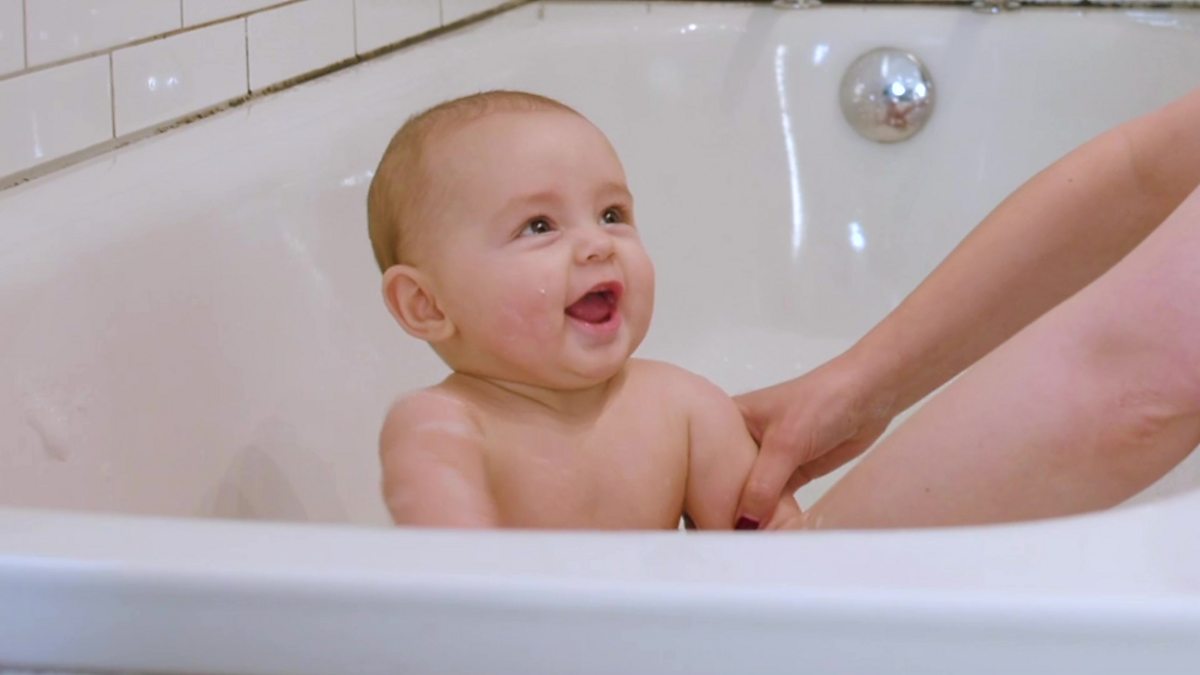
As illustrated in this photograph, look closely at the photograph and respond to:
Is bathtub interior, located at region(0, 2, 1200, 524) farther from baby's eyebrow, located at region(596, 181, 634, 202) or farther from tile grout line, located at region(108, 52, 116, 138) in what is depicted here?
baby's eyebrow, located at region(596, 181, 634, 202)

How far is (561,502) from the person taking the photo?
872mm

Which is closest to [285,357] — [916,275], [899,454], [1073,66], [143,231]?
[143,231]

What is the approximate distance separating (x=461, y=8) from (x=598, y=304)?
2.92 ft

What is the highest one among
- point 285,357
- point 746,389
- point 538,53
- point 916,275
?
point 538,53

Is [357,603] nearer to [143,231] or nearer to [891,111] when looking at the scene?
[143,231]

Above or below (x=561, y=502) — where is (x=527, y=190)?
above

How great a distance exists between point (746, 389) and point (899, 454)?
2.98ft

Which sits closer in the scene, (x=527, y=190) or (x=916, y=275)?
(x=527, y=190)

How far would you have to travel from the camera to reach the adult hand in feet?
3.11

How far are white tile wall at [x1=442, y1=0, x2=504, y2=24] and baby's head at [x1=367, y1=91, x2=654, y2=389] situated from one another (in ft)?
2.51

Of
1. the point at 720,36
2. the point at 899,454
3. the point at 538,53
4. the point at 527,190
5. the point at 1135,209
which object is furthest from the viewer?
the point at 720,36

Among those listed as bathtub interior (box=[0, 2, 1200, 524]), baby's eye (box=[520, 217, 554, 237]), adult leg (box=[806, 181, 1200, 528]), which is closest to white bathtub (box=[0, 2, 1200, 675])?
bathtub interior (box=[0, 2, 1200, 524])

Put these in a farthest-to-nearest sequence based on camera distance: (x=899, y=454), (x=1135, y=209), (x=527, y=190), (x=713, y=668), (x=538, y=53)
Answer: (x=538, y=53)
(x=1135, y=209)
(x=527, y=190)
(x=899, y=454)
(x=713, y=668)

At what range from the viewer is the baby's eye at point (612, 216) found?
90 cm
